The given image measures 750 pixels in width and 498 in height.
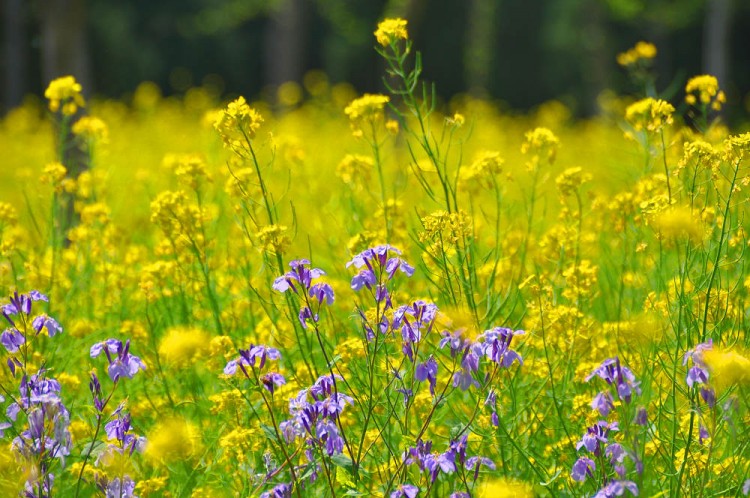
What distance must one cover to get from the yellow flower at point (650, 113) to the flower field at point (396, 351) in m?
0.02

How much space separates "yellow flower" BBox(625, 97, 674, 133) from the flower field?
16 mm

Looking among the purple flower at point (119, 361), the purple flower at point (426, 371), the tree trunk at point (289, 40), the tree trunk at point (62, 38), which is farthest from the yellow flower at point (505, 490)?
the tree trunk at point (289, 40)

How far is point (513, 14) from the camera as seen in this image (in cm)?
3031

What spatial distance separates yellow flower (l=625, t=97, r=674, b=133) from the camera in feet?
8.50

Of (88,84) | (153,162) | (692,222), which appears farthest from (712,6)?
(692,222)

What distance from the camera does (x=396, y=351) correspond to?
8.47 feet

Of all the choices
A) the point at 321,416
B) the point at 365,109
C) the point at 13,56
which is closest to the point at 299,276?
the point at 321,416

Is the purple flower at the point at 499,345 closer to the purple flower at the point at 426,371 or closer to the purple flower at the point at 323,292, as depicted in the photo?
the purple flower at the point at 426,371

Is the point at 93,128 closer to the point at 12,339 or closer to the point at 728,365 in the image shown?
the point at 12,339

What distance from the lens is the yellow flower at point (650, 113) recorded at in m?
2.59

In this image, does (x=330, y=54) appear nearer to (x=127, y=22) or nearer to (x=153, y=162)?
(x=127, y=22)

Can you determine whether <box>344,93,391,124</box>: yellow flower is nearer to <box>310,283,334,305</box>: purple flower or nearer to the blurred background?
<box>310,283,334,305</box>: purple flower

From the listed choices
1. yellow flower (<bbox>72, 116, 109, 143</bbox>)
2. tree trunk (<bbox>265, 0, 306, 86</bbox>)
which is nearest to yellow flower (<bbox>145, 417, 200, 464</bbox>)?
yellow flower (<bbox>72, 116, 109, 143</bbox>)

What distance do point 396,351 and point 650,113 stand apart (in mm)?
1097
